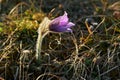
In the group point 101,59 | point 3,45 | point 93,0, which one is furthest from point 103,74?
point 93,0

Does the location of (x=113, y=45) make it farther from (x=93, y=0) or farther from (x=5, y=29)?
(x=93, y=0)

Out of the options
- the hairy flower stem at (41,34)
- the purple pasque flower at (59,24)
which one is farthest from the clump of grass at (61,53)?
the purple pasque flower at (59,24)

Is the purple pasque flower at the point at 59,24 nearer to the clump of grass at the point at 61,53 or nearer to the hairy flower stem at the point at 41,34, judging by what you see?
the hairy flower stem at the point at 41,34

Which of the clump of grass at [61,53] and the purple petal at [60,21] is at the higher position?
the purple petal at [60,21]

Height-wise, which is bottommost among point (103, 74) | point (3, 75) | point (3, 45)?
point (103, 74)

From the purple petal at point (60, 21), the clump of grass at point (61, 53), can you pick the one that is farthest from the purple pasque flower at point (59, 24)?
the clump of grass at point (61, 53)

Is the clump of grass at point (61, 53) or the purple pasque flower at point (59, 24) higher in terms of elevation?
the purple pasque flower at point (59, 24)

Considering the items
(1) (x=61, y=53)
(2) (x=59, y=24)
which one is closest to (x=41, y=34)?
(2) (x=59, y=24)

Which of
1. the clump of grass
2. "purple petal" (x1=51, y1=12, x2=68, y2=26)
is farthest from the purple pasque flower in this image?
the clump of grass

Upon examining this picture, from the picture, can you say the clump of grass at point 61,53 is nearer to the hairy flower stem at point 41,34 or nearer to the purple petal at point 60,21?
the hairy flower stem at point 41,34

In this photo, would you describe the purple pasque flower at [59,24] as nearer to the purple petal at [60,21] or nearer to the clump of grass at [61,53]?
the purple petal at [60,21]

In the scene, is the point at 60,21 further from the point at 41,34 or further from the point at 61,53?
the point at 61,53
